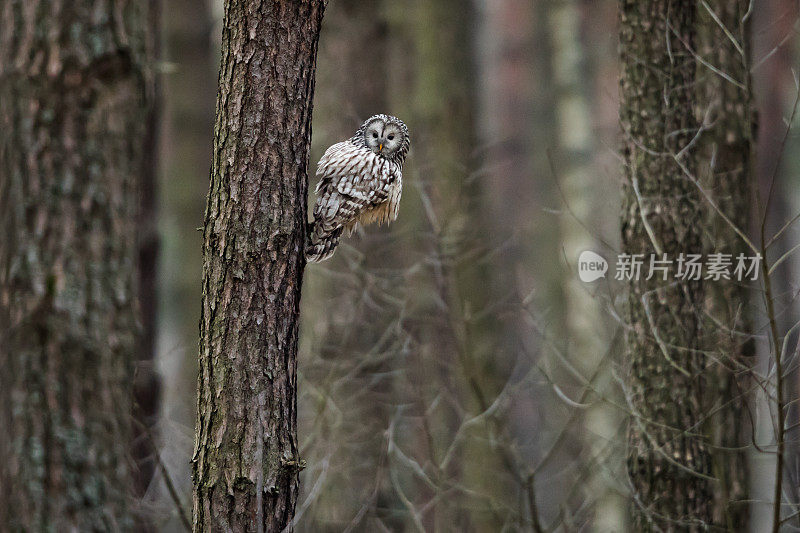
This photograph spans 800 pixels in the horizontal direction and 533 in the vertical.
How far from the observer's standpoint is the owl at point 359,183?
3.51 meters

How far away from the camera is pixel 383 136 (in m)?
3.81

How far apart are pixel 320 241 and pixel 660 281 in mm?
2195

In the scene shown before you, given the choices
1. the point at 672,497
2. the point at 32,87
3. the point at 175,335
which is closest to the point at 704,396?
the point at 672,497

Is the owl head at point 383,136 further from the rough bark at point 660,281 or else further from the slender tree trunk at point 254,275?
the rough bark at point 660,281

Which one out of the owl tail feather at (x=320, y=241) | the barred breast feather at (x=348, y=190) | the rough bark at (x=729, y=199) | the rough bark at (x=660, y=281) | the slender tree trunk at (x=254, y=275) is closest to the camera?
the slender tree trunk at (x=254, y=275)

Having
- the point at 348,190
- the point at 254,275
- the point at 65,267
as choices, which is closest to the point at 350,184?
the point at 348,190

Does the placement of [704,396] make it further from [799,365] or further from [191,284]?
[191,284]

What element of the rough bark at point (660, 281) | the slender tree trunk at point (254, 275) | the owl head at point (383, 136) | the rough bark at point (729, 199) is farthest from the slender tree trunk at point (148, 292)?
the rough bark at point (729, 199)

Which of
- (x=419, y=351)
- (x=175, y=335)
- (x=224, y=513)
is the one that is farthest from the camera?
(x=175, y=335)

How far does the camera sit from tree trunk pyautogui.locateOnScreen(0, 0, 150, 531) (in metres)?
2.76

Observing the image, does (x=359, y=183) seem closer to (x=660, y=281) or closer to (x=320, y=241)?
(x=320, y=241)

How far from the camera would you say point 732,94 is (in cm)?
497

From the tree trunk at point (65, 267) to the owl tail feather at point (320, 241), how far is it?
729mm

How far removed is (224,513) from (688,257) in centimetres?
314
